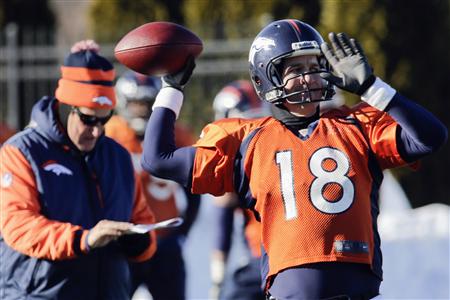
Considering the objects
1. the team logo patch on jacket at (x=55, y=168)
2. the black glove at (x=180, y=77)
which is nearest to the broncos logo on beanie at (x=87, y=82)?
the team logo patch on jacket at (x=55, y=168)

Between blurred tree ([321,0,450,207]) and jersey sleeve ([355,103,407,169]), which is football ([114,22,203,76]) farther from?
blurred tree ([321,0,450,207])

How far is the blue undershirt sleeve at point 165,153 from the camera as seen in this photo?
3961 mm

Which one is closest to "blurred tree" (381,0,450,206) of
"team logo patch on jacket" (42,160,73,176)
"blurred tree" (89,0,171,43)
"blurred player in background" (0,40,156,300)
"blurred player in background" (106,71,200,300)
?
"blurred tree" (89,0,171,43)

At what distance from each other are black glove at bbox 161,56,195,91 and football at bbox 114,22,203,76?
0.05ft

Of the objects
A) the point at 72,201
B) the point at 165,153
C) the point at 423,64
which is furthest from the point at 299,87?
the point at 423,64

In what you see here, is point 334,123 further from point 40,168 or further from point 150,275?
point 150,275

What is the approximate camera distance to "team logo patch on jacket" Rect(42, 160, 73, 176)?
16.1 ft

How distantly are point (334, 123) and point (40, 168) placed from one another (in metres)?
1.51

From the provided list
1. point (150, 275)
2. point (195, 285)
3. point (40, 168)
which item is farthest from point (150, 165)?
point (195, 285)

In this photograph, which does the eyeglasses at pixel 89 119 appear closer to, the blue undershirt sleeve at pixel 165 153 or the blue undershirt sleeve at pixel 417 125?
the blue undershirt sleeve at pixel 165 153

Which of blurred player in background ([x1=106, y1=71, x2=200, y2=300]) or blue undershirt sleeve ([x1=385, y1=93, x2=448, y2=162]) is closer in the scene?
blue undershirt sleeve ([x1=385, y1=93, x2=448, y2=162])

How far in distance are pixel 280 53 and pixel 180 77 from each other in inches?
15.7

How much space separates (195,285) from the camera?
345 inches

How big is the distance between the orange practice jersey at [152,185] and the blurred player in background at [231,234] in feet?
0.97
